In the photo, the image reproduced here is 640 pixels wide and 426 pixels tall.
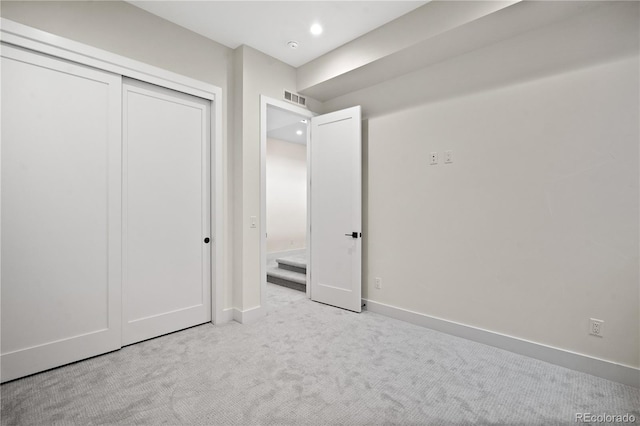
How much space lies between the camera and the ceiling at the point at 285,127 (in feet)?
15.4

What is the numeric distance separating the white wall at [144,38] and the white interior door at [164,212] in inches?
8.1

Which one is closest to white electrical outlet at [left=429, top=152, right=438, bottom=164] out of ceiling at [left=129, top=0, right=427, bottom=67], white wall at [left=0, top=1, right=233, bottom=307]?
ceiling at [left=129, top=0, right=427, bottom=67]

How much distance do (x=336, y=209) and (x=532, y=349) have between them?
2179 mm

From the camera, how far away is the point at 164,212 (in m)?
2.73

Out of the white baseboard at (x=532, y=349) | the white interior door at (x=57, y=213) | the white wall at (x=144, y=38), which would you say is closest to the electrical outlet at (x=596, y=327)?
the white baseboard at (x=532, y=349)

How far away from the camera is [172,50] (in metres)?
2.73

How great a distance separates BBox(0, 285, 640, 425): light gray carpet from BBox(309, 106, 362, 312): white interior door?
873 millimetres

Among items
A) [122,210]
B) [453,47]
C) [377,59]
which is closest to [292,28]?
[377,59]

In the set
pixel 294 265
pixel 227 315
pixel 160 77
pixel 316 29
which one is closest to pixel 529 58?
pixel 316 29

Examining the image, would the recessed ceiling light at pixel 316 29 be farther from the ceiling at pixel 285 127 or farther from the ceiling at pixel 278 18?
the ceiling at pixel 285 127

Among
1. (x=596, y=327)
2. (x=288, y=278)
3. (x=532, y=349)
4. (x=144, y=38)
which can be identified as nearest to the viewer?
(x=596, y=327)

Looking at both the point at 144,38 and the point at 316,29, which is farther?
the point at 316,29

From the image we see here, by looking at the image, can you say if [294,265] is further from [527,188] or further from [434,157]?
[527,188]

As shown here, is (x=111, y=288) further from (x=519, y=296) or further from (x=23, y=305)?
(x=519, y=296)
